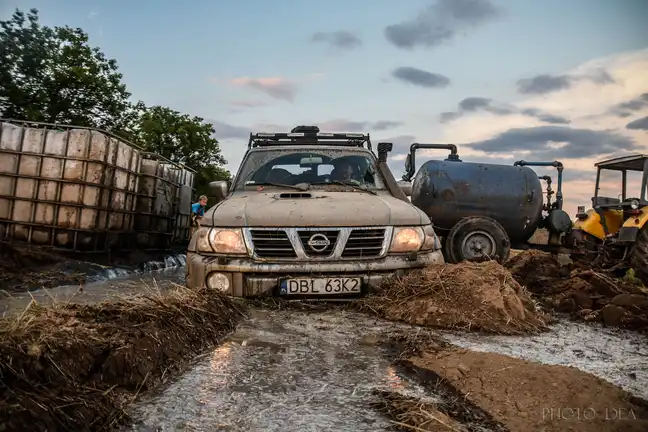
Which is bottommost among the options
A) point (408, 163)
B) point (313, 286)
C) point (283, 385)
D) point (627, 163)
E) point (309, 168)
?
point (283, 385)

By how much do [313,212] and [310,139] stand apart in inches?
111

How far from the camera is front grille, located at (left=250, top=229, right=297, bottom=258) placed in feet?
14.7

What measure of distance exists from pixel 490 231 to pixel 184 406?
7862 mm

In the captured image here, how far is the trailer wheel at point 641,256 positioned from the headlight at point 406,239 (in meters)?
6.31

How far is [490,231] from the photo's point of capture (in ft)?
30.6

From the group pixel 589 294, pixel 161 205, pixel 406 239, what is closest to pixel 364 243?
pixel 406 239

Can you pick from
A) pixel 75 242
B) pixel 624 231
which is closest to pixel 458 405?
pixel 624 231

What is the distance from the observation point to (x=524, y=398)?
2.41m

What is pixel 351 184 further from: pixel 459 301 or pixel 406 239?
pixel 459 301

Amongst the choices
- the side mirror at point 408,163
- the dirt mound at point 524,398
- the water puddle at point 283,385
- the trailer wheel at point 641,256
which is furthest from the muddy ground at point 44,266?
the trailer wheel at point 641,256

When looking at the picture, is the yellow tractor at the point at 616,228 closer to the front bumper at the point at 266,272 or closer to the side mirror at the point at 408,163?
the side mirror at the point at 408,163

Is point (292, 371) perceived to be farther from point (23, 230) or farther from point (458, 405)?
point (23, 230)

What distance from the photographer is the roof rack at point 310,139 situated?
705cm

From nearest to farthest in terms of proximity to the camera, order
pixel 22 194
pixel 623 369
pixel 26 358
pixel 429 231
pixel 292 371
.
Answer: pixel 26 358, pixel 292 371, pixel 623 369, pixel 429 231, pixel 22 194
